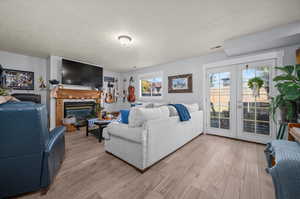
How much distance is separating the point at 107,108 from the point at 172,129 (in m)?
4.19

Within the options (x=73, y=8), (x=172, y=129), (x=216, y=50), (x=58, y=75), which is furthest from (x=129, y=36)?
(x=58, y=75)

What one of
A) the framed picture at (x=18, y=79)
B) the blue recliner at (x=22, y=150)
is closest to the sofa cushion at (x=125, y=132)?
the blue recliner at (x=22, y=150)

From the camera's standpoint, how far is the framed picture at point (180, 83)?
3766 millimetres

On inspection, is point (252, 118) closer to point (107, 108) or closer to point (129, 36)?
point (129, 36)

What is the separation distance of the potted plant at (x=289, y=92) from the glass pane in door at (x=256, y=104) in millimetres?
770

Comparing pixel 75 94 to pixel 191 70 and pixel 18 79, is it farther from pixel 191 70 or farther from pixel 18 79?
pixel 191 70

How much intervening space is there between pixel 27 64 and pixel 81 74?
5.15ft

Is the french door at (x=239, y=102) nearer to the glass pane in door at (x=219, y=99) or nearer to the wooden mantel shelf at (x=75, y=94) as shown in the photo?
the glass pane in door at (x=219, y=99)

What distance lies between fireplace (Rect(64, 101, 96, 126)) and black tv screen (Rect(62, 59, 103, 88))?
732 mm

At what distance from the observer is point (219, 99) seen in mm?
3293

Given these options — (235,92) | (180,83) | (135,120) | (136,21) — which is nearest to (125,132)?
(135,120)

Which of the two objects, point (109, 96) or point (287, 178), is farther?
point (109, 96)

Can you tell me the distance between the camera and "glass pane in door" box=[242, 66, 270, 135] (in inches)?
106

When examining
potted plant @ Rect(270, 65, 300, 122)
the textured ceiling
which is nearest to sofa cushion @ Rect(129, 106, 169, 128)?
the textured ceiling
